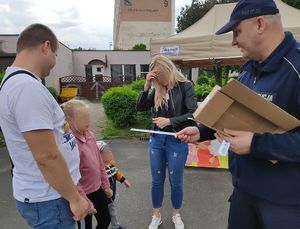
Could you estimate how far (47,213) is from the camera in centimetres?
167

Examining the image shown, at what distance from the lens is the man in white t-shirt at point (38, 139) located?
146 cm

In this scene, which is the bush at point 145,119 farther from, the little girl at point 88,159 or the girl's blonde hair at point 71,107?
the girl's blonde hair at point 71,107

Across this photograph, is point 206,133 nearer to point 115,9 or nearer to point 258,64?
point 258,64

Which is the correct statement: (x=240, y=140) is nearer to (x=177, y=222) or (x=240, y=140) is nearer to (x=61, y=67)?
(x=177, y=222)

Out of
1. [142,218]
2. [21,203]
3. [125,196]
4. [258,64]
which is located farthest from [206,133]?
[125,196]

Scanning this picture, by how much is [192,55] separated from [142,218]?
3.01 m

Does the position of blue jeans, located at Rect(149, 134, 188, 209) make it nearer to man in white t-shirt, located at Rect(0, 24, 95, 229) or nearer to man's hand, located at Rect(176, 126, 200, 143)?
man's hand, located at Rect(176, 126, 200, 143)

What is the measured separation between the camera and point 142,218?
354 cm

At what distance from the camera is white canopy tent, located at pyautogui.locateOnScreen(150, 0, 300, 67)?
4906mm

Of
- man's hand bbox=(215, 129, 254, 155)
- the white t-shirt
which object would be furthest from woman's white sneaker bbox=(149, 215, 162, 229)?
man's hand bbox=(215, 129, 254, 155)

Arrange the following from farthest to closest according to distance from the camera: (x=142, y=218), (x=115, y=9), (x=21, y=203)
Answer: (x=115, y=9) → (x=142, y=218) → (x=21, y=203)

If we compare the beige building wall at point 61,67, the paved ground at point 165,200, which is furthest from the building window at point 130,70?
the paved ground at point 165,200

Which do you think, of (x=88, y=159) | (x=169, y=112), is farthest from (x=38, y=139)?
(x=169, y=112)

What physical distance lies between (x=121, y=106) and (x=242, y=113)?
6.69m
